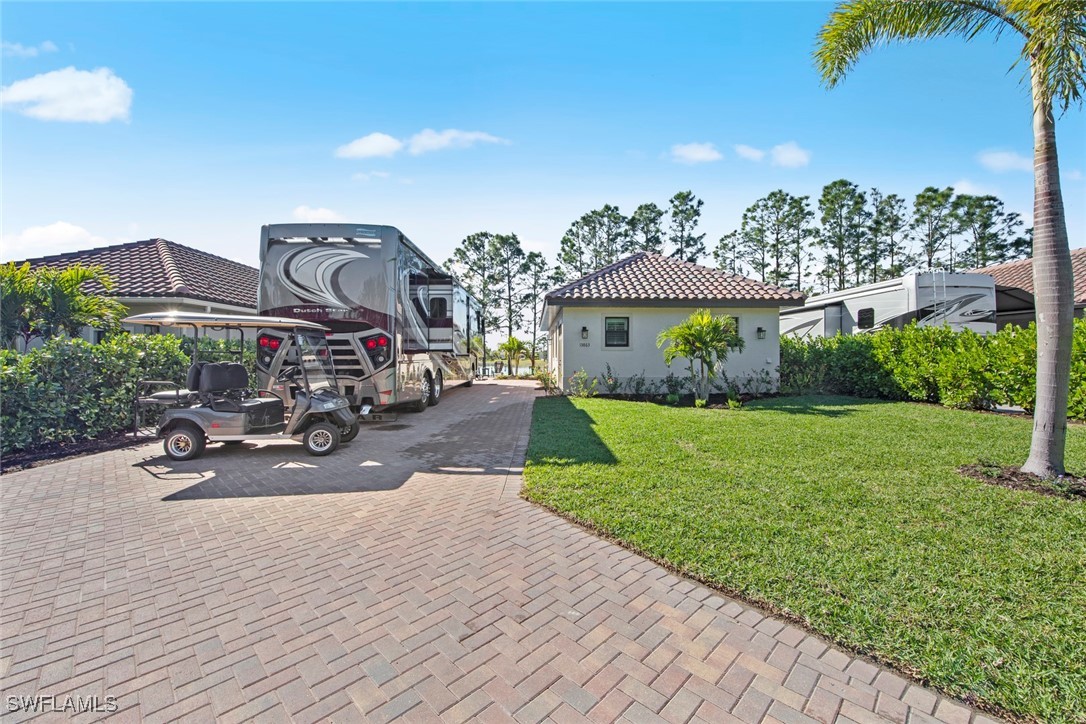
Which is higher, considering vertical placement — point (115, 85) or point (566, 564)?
point (115, 85)

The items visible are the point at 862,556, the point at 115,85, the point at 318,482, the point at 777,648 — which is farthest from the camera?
the point at 115,85

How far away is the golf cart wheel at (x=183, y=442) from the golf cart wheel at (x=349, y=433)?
1.89 metres

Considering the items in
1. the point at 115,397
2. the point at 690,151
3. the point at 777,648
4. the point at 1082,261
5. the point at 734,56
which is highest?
the point at 734,56

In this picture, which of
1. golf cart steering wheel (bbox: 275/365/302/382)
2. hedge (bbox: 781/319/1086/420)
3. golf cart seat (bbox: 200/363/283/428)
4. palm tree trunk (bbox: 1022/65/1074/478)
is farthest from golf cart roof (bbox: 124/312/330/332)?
hedge (bbox: 781/319/1086/420)

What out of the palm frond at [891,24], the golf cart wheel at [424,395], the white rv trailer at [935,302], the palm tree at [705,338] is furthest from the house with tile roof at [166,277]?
the white rv trailer at [935,302]

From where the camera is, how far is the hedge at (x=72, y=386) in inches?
256

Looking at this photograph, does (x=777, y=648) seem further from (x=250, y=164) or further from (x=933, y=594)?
(x=250, y=164)

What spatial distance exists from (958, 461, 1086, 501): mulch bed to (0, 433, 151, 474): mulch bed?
1146 centimetres

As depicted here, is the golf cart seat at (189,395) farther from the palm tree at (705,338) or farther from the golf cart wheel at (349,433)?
the palm tree at (705,338)

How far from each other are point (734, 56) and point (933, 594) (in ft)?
29.3

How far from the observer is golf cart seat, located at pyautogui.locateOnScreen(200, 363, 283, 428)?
6.68m

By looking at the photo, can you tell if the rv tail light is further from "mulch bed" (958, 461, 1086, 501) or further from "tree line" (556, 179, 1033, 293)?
"tree line" (556, 179, 1033, 293)

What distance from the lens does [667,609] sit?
2.86 metres

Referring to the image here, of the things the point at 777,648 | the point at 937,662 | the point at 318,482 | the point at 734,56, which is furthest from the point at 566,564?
the point at 734,56
